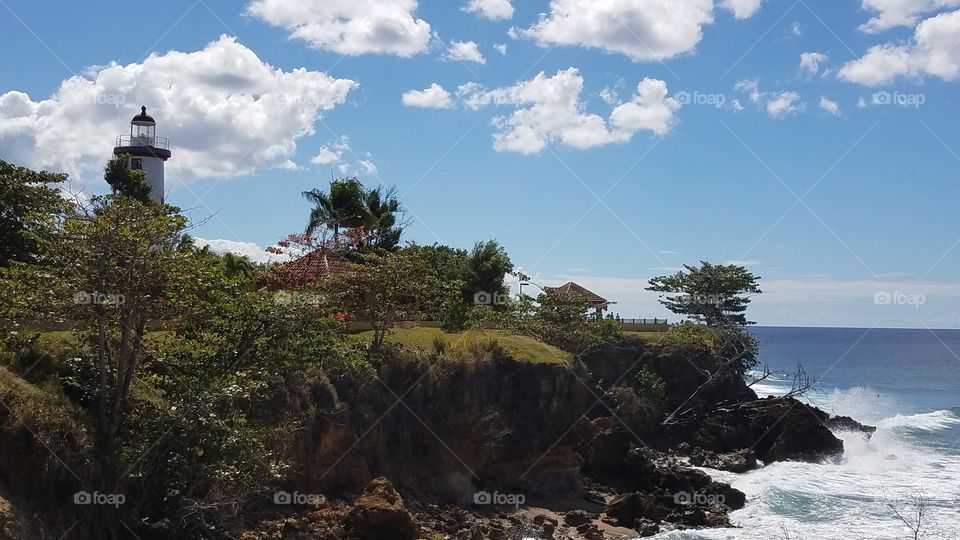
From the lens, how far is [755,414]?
41.7 meters

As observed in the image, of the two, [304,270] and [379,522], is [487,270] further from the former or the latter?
[379,522]

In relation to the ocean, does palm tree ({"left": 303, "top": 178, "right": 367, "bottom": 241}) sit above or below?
above

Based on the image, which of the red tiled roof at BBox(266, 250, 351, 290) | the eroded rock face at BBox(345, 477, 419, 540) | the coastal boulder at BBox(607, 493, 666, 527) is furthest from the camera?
the red tiled roof at BBox(266, 250, 351, 290)

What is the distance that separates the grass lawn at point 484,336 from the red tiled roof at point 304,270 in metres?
3.02

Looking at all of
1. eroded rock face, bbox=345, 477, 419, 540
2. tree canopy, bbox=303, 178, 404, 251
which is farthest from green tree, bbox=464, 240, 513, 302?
eroded rock face, bbox=345, 477, 419, 540

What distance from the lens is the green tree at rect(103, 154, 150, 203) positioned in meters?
38.9

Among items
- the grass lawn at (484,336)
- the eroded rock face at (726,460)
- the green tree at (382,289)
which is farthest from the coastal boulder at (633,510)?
the eroded rock face at (726,460)

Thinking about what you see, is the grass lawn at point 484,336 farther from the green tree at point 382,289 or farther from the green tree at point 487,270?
the green tree at point 487,270

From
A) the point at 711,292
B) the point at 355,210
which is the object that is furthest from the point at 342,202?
the point at 711,292

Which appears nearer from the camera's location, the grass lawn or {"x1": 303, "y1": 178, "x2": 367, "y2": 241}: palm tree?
the grass lawn

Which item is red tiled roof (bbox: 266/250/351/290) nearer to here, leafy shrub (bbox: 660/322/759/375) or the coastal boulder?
the coastal boulder

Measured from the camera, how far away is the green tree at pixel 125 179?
38.9m

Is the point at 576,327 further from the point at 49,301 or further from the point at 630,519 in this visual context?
the point at 49,301

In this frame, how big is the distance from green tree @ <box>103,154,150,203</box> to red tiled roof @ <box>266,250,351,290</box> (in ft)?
A: 31.8
